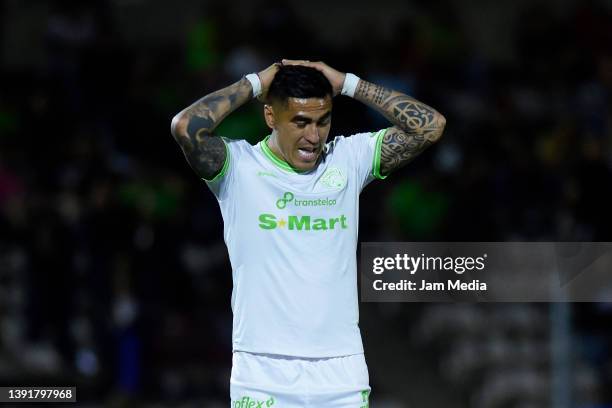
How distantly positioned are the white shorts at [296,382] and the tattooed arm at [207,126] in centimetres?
84

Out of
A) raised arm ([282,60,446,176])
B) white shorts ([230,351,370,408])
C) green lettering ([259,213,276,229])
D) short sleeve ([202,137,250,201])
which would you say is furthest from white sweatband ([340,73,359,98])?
white shorts ([230,351,370,408])

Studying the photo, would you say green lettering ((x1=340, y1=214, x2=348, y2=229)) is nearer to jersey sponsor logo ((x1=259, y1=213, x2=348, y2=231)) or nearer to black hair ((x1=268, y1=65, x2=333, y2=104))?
jersey sponsor logo ((x1=259, y1=213, x2=348, y2=231))

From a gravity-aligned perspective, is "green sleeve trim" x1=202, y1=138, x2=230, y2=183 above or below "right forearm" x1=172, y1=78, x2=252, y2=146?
below

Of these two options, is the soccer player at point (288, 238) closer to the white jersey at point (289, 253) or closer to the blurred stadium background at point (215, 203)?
the white jersey at point (289, 253)

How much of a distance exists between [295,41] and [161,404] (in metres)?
4.18

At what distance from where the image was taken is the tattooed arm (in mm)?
4930

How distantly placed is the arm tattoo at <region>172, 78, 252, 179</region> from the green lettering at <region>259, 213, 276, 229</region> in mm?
278

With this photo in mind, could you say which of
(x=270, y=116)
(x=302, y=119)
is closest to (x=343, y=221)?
(x=302, y=119)

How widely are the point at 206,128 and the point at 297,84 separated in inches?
17.4

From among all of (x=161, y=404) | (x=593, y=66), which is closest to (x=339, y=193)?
(x=161, y=404)

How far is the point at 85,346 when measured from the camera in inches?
351

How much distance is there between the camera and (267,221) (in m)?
4.99

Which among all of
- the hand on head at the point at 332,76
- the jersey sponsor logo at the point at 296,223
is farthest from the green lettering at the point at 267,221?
the hand on head at the point at 332,76

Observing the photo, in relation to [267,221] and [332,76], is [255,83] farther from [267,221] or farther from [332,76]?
[267,221]
